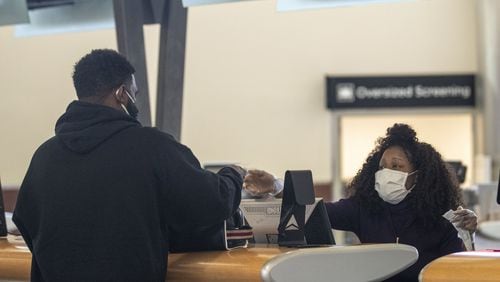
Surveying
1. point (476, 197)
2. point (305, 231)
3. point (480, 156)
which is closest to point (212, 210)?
point (305, 231)

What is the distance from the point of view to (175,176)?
2355 mm

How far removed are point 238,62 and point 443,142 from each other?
9.01 ft

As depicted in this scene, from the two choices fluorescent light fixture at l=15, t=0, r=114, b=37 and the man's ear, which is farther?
fluorescent light fixture at l=15, t=0, r=114, b=37

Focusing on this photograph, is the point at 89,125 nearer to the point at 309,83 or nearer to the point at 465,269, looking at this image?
the point at 465,269

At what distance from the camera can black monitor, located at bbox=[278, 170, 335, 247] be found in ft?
8.86

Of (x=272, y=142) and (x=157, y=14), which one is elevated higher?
(x=157, y=14)

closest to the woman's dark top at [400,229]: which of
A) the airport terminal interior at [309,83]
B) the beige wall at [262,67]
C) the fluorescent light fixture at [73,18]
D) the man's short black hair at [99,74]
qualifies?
the man's short black hair at [99,74]

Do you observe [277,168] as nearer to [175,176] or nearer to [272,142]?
[272,142]

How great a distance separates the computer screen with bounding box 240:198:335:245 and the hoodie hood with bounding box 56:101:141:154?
25.1 inches

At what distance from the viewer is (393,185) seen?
3.19 metres

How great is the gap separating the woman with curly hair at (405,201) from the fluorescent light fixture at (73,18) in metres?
2.18

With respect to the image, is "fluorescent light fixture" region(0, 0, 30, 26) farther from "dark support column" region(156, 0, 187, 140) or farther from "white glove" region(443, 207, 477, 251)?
"white glove" region(443, 207, 477, 251)

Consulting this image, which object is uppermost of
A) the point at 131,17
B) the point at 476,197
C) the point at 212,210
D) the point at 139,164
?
the point at 131,17

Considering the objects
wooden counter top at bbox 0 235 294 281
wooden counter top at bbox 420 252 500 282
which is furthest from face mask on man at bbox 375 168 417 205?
wooden counter top at bbox 420 252 500 282
